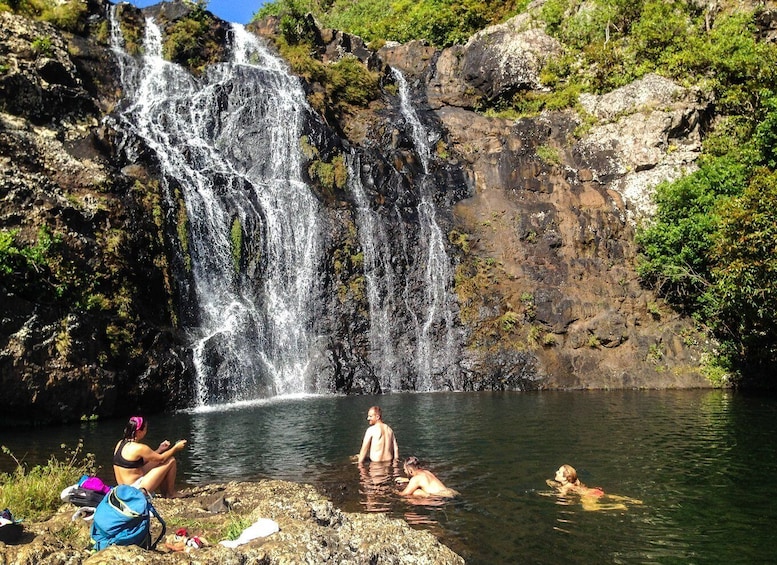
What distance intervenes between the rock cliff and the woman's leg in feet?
36.4

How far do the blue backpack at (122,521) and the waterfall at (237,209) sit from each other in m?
17.9

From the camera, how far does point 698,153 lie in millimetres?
34562

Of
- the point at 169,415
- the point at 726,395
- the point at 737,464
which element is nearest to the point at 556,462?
the point at 737,464

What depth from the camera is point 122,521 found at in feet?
17.7

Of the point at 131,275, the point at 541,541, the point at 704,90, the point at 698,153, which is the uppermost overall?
the point at 704,90

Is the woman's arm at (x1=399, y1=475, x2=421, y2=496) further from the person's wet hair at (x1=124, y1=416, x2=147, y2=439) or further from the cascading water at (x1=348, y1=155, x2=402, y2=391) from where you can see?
the cascading water at (x1=348, y1=155, x2=402, y2=391)

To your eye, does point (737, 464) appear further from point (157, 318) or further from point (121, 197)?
point (121, 197)

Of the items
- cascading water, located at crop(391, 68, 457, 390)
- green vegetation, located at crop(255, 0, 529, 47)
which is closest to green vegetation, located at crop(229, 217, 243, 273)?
cascading water, located at crop(391, 68, 457, 390)

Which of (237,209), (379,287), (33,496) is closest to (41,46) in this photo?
(237,209)

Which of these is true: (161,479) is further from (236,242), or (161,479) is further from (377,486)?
(236,242)

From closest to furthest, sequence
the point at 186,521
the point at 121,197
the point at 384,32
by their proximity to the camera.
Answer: the point at 186,521, the point at 121,197, the point at 384,32

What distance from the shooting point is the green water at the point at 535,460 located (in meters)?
8.11

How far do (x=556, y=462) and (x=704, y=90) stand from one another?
105 feet

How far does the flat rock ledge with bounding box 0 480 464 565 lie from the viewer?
4.66 meters
